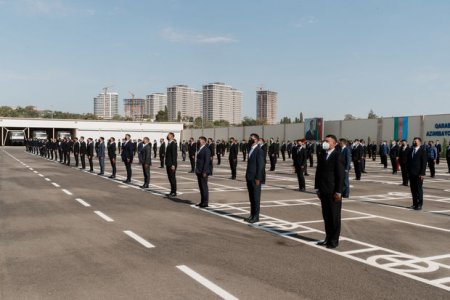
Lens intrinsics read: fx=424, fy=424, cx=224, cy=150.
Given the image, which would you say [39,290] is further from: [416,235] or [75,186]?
[75,186]

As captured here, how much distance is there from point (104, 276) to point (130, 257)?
0.94 metres

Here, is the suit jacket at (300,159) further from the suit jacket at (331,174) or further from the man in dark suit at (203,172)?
the suit jacket at (331,174)

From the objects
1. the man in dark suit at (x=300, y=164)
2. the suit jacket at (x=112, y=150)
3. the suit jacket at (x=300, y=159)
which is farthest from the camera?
the suit jacket at (x=112, y=150)

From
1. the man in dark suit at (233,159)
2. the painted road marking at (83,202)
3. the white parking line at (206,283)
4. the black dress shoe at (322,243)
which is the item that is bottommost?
the painted road marking at (83,202)

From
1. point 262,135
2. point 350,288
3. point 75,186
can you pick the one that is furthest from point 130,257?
point 262,135

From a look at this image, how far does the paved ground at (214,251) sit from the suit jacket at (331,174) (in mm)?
1035

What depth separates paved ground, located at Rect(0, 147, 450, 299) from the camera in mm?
5148

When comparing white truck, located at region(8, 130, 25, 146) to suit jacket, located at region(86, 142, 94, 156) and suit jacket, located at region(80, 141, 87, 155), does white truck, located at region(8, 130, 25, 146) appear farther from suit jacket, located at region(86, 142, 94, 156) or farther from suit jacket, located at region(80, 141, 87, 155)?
suit jacket, located at region(86, 142, 94, 156)

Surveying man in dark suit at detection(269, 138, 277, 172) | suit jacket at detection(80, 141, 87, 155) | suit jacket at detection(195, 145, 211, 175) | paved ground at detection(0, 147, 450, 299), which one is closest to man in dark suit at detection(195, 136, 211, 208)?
suit jacket at detection(195, 145, 211, 175)

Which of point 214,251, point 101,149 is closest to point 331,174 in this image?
point 214,251

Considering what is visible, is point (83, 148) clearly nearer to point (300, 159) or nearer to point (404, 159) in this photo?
point (300, 159)

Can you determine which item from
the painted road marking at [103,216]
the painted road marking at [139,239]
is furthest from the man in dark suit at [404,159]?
the painted road marking at [139,239]

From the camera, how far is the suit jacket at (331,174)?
24.0 ft

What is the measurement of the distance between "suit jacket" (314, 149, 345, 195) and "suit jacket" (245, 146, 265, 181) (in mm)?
2350
